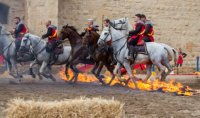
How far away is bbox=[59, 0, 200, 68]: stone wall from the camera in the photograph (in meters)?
23.8

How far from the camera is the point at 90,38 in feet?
52.6

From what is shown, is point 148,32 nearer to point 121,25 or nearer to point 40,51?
point 121,25

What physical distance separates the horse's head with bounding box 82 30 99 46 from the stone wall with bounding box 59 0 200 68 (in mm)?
7464

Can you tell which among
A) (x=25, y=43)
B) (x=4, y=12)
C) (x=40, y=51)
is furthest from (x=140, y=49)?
(x=4, y=12)

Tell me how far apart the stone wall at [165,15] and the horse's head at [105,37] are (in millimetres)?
7924

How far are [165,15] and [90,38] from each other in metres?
10.1

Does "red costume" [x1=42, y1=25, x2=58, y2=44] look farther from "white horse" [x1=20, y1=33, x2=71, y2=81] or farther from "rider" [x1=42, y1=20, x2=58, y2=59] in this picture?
"white horse" [x1=20, y1=33, x2=71, y2=81]

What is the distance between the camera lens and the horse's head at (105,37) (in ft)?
50.9

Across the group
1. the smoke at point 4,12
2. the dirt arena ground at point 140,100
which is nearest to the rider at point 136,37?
the dirt arena ground at point 140,100

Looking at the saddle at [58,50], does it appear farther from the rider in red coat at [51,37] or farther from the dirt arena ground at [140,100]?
the dirt arena ground at [140,100]

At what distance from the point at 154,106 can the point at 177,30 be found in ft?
50.5

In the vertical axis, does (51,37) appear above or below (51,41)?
above

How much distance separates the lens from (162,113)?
9.83 m

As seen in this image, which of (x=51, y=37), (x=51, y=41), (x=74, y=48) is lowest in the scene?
(x=74, y=48)
